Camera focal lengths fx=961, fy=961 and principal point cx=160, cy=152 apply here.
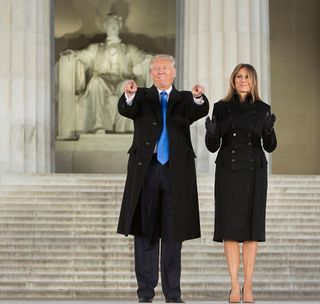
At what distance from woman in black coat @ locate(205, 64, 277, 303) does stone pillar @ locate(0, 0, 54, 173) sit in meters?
9.45

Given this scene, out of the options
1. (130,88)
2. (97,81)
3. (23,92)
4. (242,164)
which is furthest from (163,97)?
(97,81)

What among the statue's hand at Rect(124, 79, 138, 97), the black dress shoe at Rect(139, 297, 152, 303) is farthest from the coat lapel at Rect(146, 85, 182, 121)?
the black dress shoe at Rect(139, 297, 152, 303)

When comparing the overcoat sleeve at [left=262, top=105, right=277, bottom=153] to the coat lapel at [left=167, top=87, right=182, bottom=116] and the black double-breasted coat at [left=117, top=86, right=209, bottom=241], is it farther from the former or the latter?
the coat lapel at [left=167, top=87, right=182, bottom=116]

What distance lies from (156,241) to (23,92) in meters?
9.95

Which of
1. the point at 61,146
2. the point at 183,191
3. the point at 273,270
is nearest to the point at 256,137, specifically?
the point at 183,191

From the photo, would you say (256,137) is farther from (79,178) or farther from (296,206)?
(79,178)

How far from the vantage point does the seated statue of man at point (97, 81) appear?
24641 mm

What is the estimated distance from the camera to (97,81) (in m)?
24.6

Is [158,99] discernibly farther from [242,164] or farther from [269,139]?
[269,139]

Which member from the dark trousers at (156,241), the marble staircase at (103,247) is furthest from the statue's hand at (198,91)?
the marble staircase at (103,247)

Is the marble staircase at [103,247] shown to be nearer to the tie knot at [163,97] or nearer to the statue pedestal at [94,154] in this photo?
the tie knot at [163,97]

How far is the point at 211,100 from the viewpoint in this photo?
680 inches

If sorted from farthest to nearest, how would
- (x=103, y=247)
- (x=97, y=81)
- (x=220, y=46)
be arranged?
(x=97, y=81), (x=220, y=46), (x=103, y=247)

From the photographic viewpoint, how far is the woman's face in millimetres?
7992
